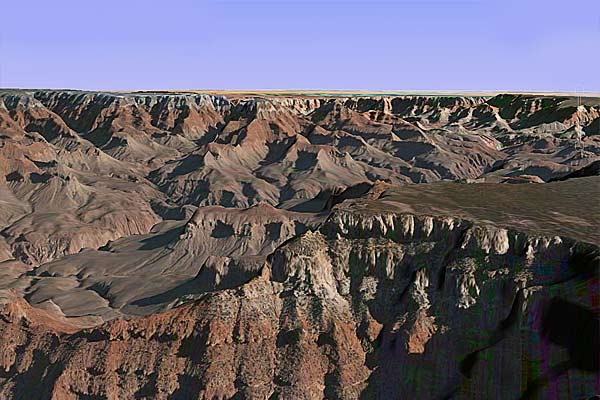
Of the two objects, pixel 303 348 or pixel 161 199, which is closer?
pixel 303 348

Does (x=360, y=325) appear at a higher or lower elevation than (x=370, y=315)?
lower

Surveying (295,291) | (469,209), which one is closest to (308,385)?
(295,291)

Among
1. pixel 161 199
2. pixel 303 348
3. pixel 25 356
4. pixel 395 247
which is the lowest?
pixel 161 199

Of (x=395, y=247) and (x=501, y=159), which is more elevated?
(x=395, y=247)

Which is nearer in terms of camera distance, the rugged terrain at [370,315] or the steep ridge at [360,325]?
the rugged terrain at [370,315]

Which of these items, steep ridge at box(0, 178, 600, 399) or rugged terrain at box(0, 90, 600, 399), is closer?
rugged terrain at box(0, 90, 600, 399)

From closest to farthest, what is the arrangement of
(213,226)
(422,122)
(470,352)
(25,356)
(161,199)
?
(470,352) < (25,356) < (213,226) < (161,199) < (422,122)

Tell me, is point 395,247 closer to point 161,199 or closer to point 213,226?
point 213,226

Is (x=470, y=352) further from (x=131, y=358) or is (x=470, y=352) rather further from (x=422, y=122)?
(x=422, y=122)

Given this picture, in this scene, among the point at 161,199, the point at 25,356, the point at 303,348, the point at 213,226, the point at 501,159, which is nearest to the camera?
the point at 303,348

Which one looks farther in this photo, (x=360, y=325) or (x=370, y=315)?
(x=370, y=315)
